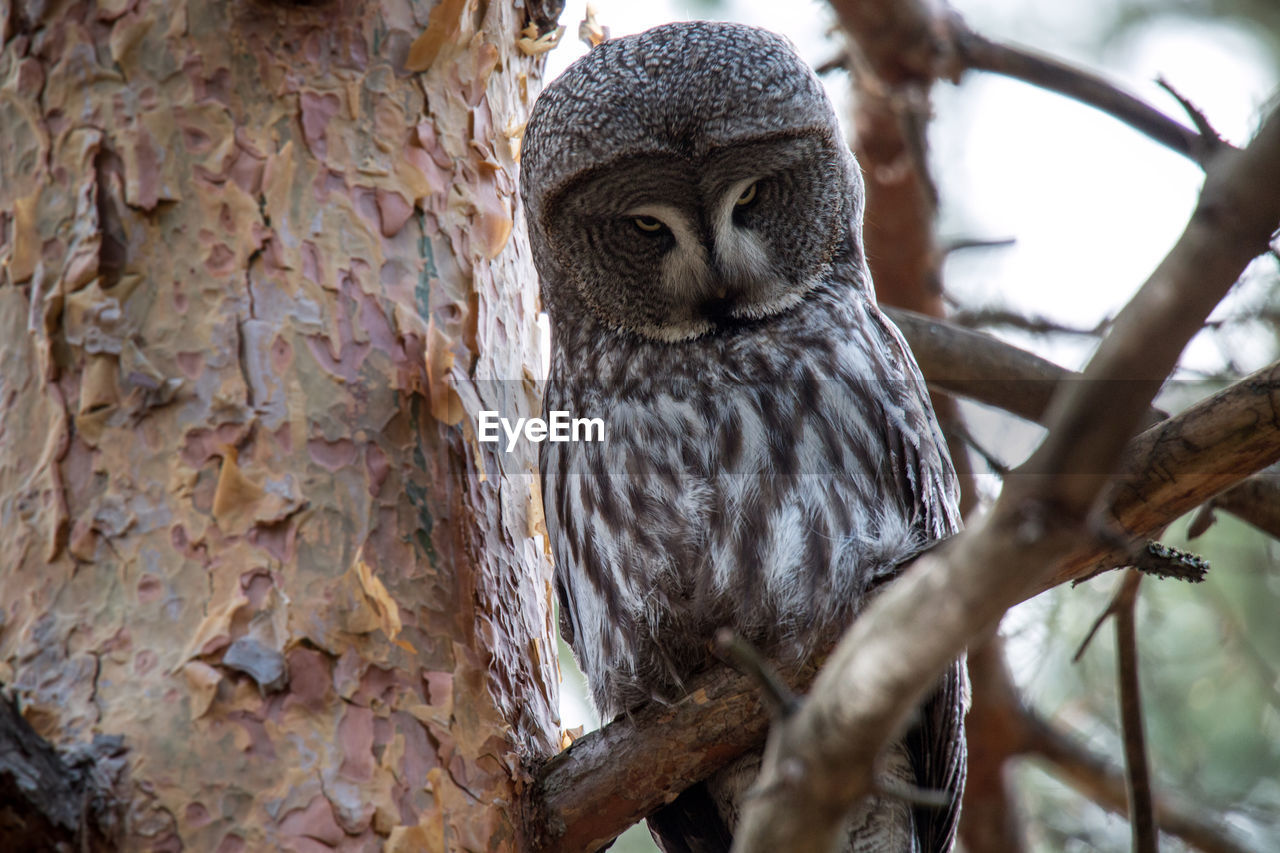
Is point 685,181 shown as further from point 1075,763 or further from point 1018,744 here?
point 1075,763

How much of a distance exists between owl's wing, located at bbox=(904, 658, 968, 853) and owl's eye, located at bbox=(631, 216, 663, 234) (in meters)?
0.97

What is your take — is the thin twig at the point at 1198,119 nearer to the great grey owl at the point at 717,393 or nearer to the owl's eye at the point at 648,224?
the great grey owl at the point at 717,393

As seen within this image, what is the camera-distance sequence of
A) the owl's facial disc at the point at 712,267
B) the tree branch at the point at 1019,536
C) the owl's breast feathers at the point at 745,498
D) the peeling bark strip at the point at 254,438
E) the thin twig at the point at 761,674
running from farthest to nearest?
the owl's facial disc at the point at 712,267 → the owl's breast feathers at the point at 745,498 → the peeling bark strip at the point at 254,438 → the thin twig at the point at 761,674 → the tree branch at the point at 1019,536

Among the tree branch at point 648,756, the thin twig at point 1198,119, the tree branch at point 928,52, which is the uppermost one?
the thin twig at point 1198,119

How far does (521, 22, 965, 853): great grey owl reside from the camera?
2076mm

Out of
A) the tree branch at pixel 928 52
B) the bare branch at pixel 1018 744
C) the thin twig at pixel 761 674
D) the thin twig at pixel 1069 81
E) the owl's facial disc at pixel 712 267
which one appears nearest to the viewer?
the thin twig at pixel 761 674

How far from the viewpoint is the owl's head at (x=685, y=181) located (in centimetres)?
221

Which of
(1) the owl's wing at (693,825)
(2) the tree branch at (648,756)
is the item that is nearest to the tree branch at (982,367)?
(2) the tree branch at (648,756)

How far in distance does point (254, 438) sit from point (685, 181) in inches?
37.5

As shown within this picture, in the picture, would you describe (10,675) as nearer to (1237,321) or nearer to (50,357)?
(50,357)

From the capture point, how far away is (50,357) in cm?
165

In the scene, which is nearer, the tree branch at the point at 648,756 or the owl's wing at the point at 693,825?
the tree branch at the point at 648,756

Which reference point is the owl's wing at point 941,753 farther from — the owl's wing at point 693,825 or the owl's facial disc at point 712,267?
the owl's facial disc at point 712,267

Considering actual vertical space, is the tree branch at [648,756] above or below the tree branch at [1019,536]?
below
